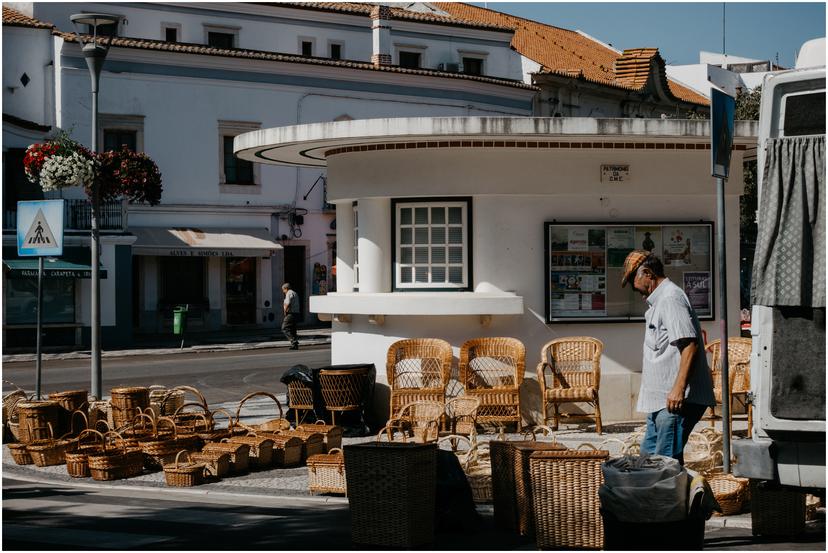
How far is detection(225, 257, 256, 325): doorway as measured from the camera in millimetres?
38531

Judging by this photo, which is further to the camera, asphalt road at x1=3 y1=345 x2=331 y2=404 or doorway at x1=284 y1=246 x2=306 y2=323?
doorway at x1=284 y1=246 x2=306 y2=323

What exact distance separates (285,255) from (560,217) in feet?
86.7

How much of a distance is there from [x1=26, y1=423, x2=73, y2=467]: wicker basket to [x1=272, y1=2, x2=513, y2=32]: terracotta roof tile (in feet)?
101

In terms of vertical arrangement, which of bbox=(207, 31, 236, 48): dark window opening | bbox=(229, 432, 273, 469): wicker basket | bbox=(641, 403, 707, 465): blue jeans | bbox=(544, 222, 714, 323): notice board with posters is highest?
bbox=(207, 31, 236, 48): dark window opening

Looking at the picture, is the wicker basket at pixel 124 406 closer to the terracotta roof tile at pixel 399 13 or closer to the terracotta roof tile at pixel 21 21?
the terracotta roof tile at pixel 21 21

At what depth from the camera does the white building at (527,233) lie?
47.2 ft

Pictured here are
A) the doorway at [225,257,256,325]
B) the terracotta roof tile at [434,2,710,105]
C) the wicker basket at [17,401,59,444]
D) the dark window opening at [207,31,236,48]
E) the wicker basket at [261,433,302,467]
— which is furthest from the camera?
the terracotta roof tile at [434,2,710,105]

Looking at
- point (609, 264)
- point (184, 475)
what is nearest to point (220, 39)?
point (609, 264)

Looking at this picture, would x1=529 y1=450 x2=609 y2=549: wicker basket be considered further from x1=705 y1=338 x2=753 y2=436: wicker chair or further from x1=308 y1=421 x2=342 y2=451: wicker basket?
x1=705 y1=338 x2=753 y2=436: wicker chair

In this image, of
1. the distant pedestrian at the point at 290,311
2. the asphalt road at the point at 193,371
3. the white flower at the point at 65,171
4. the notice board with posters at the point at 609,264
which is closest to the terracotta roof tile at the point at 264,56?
the distant pedestrian at the point at 290,311

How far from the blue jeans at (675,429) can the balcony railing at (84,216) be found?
26.1 metres

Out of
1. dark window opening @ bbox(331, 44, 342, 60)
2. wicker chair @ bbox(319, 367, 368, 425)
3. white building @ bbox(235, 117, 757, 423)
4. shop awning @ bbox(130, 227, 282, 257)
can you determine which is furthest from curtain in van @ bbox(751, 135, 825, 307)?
dark window opening @ bbox(331, 44, 342, 60)

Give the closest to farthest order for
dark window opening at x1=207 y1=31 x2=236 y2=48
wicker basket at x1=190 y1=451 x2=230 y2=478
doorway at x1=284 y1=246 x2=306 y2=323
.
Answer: wicker basket at x1=190 y1=451 x2=230 y2=478
doorway at x1=284 y1=246 x2=306 y2=323
dark window opening at x1=207 y1=31 x2=236 y2=48

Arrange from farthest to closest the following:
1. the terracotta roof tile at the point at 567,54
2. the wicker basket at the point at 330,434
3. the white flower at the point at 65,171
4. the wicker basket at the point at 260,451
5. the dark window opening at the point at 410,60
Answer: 1. the terracotta roof tile at the point at 567,54
2. the dark window opening at the point at 410,60
3. the white flower at the point at 65,171
4. the wicker basket at the point at 330,434
5. the wicker basket at the point at 260,451
